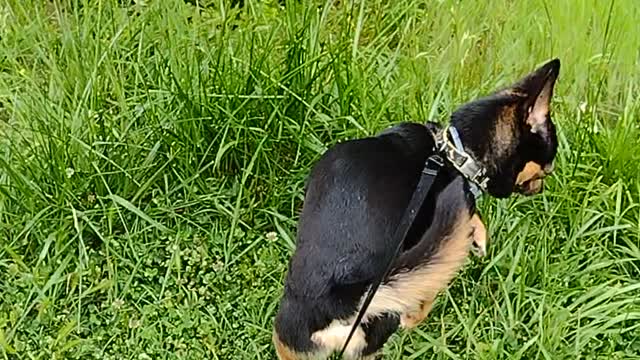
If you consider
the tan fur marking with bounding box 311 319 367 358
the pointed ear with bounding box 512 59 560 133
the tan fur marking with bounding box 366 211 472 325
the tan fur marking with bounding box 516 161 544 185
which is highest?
the pointed ear with bounding box 512 59 560 133

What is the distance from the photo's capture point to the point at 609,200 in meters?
3.24

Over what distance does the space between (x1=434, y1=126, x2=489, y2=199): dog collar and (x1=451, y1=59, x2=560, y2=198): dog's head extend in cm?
4

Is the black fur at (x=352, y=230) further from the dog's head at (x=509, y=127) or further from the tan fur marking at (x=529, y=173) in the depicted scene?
the tan fur marking at (x=529, y=173)

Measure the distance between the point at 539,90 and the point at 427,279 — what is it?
0.70 metres

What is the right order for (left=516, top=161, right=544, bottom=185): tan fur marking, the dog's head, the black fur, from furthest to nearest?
1. (left=516, top=161, right=544, bottom=185): tan fur marking
2. the dog's head
3. the black fur

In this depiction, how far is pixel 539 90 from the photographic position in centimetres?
280

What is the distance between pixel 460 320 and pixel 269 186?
2.80ft

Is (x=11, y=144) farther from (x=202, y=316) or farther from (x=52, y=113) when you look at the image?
(x=202, y=316)

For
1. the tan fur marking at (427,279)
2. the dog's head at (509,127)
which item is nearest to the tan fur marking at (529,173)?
the dog's head at (509,127)

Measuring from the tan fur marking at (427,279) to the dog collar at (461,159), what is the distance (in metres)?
0.12

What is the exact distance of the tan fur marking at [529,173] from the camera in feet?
9.75

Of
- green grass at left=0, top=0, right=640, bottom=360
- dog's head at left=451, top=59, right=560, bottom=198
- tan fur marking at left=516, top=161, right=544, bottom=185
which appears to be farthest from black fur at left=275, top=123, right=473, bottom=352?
green grass at left=0, top=0, right=640, bottom=360

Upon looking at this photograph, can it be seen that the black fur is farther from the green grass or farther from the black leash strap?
the green grass

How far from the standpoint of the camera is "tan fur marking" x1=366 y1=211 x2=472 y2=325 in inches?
103
